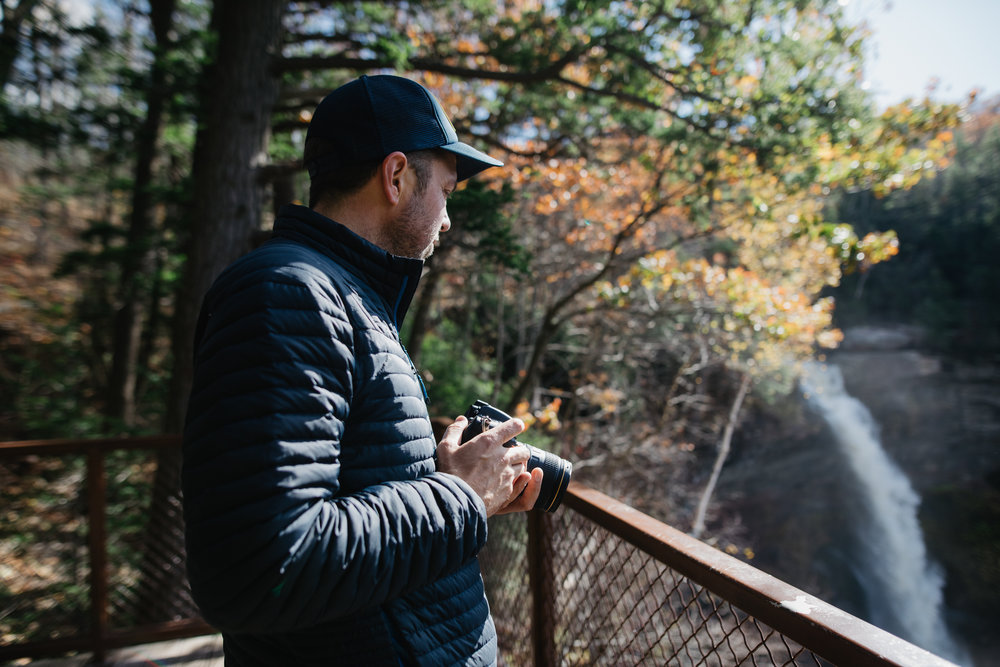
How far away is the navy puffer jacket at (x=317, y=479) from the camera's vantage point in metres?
0.73

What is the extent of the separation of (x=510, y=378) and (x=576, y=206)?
15.3ft

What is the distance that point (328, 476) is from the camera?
802mm

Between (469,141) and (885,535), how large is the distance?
19279 mm

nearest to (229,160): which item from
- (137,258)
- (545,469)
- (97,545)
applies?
(137,258)

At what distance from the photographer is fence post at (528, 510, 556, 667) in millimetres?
1912

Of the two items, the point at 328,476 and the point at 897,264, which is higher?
the point at 897,264

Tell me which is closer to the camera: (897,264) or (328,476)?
(328,476)

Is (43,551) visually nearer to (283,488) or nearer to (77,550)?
(77,550)

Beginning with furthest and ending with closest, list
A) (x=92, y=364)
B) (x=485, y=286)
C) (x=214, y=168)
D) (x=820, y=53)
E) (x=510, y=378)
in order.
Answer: (x=510, y=378), (x=485, y=286), (x=92, y=364), (x=820, y=53), (x=214, y=168)

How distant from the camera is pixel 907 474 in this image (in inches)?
742

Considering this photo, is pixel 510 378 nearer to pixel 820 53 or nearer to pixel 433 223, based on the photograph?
pixel 820 53

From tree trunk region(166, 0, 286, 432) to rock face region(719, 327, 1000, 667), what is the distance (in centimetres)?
1453

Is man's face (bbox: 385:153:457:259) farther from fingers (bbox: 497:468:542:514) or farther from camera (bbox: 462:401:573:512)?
fingers (bbox: 497:468:542:514)

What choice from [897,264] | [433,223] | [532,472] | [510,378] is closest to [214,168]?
[433,223]
